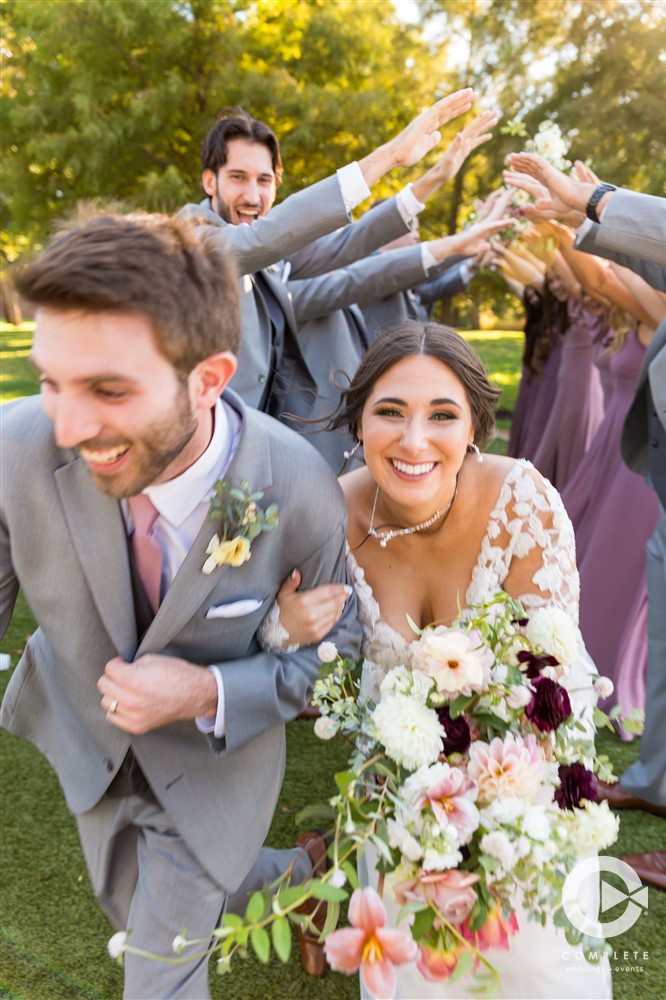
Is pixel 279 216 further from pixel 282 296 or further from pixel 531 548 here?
pixel 531 548

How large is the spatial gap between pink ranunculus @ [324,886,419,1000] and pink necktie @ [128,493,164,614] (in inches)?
35.4

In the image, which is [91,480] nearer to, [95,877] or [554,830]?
[95,877]

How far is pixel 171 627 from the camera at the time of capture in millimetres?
1964

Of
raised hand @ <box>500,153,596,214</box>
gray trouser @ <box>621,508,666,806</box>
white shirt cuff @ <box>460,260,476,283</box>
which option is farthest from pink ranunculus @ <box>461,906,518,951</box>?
white shirt cuff @ <box>460,260,476,283</box>

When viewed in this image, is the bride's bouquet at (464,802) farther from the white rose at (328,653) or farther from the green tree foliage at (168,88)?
the green tree foliage at (168,88)

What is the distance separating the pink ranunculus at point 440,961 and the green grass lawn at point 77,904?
105cm

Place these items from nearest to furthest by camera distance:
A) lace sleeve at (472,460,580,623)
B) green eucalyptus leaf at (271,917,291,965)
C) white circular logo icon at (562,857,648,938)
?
green eucalyptus leaf at (271,917,291,965)
lace sleeve at (472,460,580,623)
white circular logo icon at (562,857,648,938)

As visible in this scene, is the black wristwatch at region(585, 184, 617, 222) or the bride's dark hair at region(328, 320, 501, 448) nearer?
the bride's dark hair at region(328, 320, 501, 448)

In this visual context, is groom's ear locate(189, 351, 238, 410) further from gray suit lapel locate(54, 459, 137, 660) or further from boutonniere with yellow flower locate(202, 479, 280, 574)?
gray suit lapel locate(54, 459, 137, 660)

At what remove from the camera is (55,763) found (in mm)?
2211

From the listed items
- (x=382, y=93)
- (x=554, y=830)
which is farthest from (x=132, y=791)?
(x=382, y=93)

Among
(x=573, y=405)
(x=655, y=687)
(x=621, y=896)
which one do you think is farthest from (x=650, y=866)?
(x=573, y=405)

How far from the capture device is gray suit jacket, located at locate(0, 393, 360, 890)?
193 cm

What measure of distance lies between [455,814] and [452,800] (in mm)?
25
